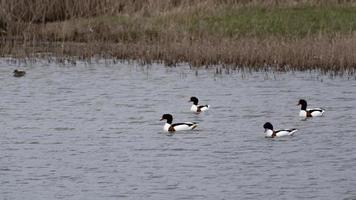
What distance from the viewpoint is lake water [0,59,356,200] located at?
16.2 metres

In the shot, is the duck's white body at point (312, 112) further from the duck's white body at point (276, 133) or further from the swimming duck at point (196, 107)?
the swimming duck at point (196, 107)

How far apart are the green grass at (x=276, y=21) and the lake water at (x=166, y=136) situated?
3632 mm

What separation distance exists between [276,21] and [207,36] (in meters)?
2.66

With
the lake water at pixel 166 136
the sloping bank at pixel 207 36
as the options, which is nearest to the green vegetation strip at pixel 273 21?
the sloping bank at pixel 207 36

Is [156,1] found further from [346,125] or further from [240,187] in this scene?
[240,187]

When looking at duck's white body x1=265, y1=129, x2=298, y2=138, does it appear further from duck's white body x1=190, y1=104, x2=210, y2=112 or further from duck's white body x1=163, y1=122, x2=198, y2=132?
duck's white body x1=190, y1=104, x2=210, y2=112

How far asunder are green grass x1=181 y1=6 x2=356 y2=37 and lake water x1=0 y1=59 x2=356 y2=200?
3632 mm

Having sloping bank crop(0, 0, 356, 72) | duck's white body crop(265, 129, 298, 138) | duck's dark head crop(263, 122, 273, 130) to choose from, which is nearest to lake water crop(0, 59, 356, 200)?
duck's white body crop(265, 129, 298, 138)

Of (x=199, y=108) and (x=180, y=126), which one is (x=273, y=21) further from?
→ (x=180, y=126)

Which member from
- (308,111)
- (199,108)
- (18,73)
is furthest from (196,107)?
(18,73)

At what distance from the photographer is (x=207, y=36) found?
30984 millimetres

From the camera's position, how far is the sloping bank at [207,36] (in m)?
27.4

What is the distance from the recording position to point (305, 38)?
97.1ft

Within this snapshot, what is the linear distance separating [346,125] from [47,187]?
24.1 feet
